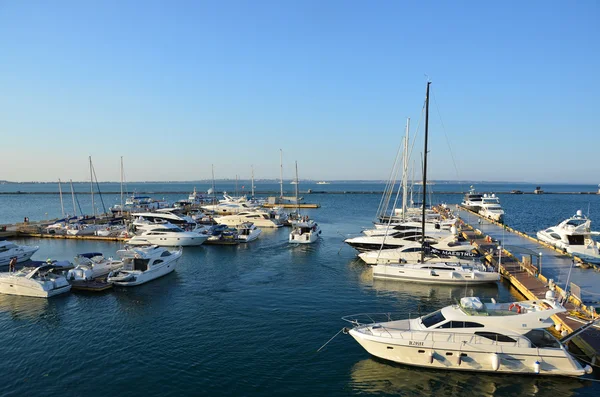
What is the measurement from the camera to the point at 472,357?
1426cm

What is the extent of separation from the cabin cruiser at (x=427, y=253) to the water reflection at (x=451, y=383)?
1456 cm

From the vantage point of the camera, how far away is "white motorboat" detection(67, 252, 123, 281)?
25.6 m

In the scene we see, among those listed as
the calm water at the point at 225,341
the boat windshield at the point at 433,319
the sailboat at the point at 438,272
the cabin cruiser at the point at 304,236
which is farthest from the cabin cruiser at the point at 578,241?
the cabin cruiser at the point at 304,236

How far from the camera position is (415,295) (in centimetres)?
2381

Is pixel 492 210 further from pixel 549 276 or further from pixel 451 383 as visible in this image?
pixel 451 383

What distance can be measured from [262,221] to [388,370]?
42.7 metres

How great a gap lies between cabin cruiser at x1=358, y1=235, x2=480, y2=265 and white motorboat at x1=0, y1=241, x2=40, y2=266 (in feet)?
97.9

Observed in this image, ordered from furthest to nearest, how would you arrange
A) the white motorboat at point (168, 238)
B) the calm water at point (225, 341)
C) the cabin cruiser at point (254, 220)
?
the cabin cruiser at point (254, 220) < the white motorboat at point (168, 238) < the calm water at point (225, 341)

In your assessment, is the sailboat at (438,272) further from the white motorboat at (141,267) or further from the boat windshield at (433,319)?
the white motorboat at (141,267)

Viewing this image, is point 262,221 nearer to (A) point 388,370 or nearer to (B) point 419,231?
(B) point 419,231

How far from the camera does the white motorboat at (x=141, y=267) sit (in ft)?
84.5

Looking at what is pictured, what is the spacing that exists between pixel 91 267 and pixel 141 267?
3.80 m

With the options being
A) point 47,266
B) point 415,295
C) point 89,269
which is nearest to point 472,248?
point 415,295

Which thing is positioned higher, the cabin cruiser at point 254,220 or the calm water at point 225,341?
the cabin cruiser at point 254,220
